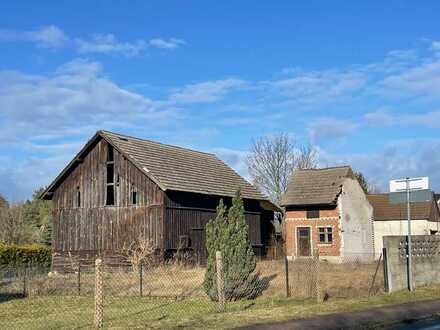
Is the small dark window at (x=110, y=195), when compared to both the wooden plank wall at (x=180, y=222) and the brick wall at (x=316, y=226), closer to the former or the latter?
the wooden plank wall at (x=180, y=222)

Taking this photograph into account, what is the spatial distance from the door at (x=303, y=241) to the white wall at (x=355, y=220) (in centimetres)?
273

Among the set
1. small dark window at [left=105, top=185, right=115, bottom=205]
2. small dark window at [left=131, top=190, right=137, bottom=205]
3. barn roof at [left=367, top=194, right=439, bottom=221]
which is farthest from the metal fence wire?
barn roof at [left=367, top=194, right=439, bottom=221]

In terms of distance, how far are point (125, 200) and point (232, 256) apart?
19.3 meters

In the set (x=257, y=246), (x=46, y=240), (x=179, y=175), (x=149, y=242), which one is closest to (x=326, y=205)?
(x=257, y=246)

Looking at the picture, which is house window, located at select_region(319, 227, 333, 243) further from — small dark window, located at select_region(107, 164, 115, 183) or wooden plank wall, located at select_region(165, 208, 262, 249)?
small dark window, located at select_region(107, 164, 115, 183)

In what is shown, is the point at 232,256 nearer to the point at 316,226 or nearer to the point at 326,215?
the point at 326,215

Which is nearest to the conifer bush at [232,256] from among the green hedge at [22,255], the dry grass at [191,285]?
the dry grass at [191,285]

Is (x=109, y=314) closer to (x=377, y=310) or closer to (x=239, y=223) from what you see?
(x=239, y=223)

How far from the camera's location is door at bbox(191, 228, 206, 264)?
37.1 metres

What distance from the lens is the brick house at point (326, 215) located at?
46.8 meters

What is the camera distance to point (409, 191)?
20000 mm

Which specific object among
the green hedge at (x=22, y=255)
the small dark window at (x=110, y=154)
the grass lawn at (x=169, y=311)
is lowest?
the grass lawn at (x=169, y=311)

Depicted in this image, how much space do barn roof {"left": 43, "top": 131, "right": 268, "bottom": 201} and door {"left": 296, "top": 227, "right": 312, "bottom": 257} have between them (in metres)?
5.28

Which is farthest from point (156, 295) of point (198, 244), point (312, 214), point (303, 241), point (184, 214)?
point (303, 241)
